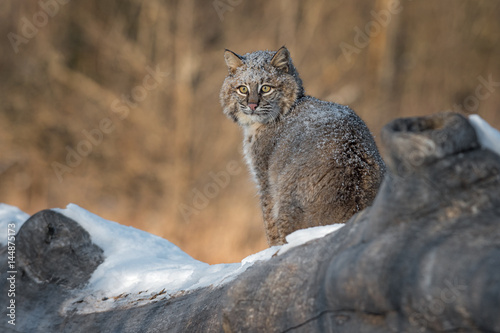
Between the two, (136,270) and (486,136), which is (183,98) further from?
(486,136)

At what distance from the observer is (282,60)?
5.09 m

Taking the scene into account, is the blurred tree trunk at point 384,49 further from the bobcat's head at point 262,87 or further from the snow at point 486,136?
the snow at point 486,136

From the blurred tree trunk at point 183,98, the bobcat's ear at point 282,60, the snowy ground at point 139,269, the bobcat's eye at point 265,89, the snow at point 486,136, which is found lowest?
the snow at point 486,136

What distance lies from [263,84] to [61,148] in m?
8.18

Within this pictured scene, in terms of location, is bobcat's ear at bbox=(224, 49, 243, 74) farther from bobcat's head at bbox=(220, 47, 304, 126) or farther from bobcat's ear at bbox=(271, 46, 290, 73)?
bobcat's ear at bbox=(271, 46, 290, 73)

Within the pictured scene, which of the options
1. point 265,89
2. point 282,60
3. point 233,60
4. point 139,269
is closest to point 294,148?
point 265,89

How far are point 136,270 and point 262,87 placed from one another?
5.61 ft

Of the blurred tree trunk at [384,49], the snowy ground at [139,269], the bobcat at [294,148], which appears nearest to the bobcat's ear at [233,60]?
the bobcat at [294,148]

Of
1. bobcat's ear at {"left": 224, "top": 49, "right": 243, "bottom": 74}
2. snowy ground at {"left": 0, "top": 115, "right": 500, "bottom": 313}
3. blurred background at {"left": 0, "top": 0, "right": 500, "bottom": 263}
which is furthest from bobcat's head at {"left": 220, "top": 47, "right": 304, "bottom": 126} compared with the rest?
blurred background at {"left": 0, "top": 0, "right": 500, "bottom": 263}

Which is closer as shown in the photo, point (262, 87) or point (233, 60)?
point (262, 87)

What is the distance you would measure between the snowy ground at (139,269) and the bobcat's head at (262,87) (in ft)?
3.94

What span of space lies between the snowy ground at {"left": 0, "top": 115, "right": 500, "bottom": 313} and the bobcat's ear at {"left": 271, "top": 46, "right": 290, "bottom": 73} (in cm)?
162

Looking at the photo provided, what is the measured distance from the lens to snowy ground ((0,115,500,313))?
368 centimetres

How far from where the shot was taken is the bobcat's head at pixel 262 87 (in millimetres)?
4953
